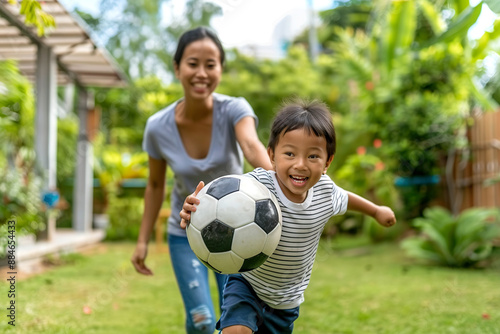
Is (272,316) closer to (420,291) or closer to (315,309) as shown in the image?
(315,309)

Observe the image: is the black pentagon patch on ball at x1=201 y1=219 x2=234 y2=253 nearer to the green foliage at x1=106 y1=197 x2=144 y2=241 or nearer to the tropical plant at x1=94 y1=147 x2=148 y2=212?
the green foliage at x1=106 y1=197 x2=144 y2=241

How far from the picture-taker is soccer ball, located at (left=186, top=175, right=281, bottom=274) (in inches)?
80.3

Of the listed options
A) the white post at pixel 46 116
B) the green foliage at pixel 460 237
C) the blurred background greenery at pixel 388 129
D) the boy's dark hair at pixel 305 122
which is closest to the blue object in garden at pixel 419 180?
the blurred background greenery at pixel 388 129

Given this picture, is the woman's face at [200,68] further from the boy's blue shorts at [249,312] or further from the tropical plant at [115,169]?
the tropical plant at [115,169]

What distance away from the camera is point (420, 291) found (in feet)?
17.5

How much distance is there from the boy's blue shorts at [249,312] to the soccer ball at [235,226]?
0.24 meters

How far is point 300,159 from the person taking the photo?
2113 mm

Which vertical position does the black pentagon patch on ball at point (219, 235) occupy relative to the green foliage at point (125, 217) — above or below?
above

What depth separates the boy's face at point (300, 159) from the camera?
2.11 meters

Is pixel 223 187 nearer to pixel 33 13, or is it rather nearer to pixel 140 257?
pixel 140 257

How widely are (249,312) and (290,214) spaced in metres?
0.46

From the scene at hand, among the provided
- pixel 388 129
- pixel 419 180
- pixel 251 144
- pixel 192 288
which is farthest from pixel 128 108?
pixel 251 144

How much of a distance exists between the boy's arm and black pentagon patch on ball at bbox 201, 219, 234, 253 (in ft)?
2.43

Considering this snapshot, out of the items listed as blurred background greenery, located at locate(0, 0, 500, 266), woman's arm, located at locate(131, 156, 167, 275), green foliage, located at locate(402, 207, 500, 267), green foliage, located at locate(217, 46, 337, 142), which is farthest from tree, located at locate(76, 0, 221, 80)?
woman's arm, located at locate(131, 156, 167, 275)
